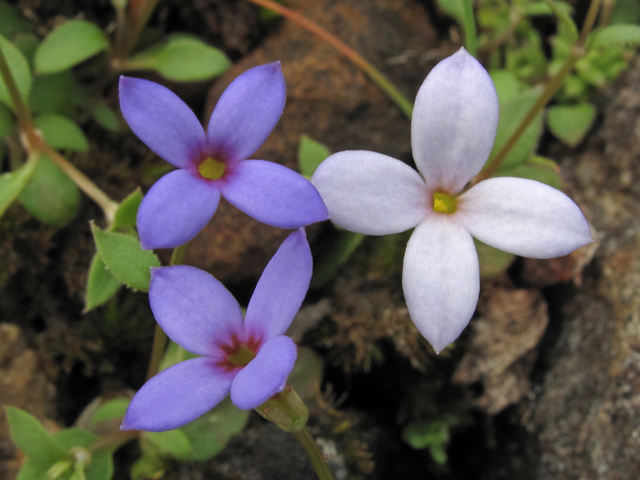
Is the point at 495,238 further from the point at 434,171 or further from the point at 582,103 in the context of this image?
the point at 582,103

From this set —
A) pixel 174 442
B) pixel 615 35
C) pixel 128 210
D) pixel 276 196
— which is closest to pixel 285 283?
pixel 276 196

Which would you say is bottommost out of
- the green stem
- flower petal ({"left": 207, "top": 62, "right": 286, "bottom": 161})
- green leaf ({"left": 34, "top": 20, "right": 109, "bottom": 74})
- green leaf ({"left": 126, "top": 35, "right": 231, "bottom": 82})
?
the green stem

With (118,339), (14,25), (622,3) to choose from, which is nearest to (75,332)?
(118,339)

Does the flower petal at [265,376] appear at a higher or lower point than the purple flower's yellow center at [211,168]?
lower

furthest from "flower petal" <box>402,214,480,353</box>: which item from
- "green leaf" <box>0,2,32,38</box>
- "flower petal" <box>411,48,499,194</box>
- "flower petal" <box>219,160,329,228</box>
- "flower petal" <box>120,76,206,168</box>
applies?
"green leaf" <box>0,2,32,38</box>

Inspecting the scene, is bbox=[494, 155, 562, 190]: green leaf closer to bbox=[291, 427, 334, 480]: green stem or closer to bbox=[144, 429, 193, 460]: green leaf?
bbox=[291, 427, 334, 480]: green stem

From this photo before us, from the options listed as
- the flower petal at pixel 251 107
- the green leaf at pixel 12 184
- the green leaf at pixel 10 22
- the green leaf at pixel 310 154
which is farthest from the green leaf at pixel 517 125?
the green leaf at pixel 10 22

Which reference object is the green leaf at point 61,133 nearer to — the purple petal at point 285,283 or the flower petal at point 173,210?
the flower petal at point 173,210
